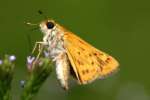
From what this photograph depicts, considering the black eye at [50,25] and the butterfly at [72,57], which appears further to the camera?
the black eye at [50,25]

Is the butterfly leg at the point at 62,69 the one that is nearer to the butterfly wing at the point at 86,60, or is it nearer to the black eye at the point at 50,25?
the butterfly wing at the point at 86,60

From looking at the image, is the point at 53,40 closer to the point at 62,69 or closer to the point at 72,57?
the point at 72,57

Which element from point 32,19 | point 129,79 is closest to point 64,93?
point 129,79

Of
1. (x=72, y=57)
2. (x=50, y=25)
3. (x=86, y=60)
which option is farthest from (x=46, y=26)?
(x=86, y=60)

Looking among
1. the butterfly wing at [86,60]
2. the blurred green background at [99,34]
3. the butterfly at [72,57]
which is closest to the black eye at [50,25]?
the butterfly at [72,57]

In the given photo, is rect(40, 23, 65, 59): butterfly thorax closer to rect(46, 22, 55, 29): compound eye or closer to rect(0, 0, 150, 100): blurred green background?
rect(46, 22, 55, 29): compound eye

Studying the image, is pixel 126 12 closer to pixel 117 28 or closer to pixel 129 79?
pixel 117 28
